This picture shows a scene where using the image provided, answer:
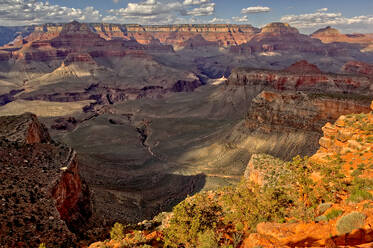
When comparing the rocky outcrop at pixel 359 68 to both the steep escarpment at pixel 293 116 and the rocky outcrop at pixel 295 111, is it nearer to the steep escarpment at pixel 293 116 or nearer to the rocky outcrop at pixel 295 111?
the steep escarpment at pixel 293 116

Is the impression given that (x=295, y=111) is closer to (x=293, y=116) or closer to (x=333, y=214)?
(x=293, y=116)

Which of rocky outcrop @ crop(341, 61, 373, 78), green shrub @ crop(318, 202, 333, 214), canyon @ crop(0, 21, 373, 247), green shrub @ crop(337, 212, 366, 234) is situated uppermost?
rocky outcrop @ crop(341, 61, 373, 78)

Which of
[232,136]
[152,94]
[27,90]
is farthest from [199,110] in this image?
[27,90]

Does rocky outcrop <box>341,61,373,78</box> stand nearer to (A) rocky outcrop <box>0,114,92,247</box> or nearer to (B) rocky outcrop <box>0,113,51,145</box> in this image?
(B) rocky outcrop <box>0,113,51,145</box>

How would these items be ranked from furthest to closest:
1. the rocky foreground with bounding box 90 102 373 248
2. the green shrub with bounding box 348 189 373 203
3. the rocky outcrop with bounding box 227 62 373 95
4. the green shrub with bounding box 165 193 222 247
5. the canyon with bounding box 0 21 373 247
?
1. the rocky outcrop with bounding box 227 62 373 95
2. the canyon with bounding box 0 21 373 247
3. the green shrub with bounding box 348 189 373 203
4. the green shrub with bounding box 165 193 222 247
5. the rocky foreground with bounding box 90 102 373 248

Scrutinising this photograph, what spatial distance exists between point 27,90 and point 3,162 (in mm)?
156708

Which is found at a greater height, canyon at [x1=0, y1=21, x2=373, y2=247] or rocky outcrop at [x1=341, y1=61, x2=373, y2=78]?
rocky outcrop at [x1=341, y1=61, x2=373, y2=78]

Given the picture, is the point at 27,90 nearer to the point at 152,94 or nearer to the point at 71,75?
the point at 71,75

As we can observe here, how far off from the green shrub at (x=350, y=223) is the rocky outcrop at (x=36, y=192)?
1833 centimetres

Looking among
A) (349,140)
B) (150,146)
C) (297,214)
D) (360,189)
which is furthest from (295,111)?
(297,214)

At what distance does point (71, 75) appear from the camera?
191 meters

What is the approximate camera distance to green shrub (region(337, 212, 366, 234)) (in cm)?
1304

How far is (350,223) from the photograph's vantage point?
43.1 feet

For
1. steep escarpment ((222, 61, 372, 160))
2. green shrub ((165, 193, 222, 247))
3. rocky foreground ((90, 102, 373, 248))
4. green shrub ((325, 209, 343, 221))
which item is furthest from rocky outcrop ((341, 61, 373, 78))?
green shrub ((165, 193, 222, 247))
